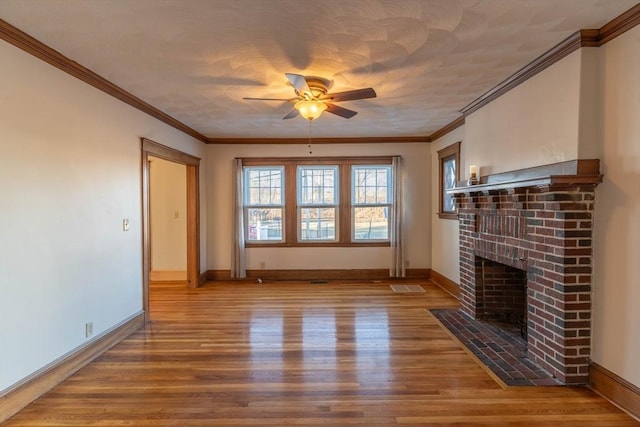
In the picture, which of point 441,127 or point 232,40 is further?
point 441,127

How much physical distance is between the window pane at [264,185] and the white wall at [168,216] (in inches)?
44.8

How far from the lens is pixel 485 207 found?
3.77 meters

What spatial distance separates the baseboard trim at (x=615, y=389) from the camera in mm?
2258

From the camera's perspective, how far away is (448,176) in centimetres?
571

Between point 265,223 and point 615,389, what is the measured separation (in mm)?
5226

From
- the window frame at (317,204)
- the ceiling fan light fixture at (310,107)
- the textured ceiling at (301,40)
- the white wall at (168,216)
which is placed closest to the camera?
the textured ceiling at (301,40)

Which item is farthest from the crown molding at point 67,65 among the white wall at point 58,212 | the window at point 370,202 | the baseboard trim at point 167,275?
the window at point 370,202

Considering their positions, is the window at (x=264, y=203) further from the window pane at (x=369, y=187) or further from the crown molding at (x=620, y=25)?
the crown molding at (x=620, y=25)

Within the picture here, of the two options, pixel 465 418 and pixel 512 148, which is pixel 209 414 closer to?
pixel 465 418

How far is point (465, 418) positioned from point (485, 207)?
2.22m

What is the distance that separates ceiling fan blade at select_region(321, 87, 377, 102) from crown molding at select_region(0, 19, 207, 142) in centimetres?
211

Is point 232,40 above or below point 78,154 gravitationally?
above

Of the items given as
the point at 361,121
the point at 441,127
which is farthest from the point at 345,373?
the point at 441,127

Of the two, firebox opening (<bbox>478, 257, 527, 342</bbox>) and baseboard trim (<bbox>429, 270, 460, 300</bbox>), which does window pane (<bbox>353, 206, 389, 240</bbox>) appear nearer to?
baseboard trim (<bbox>429, 270, 460, 300</bbox>)
